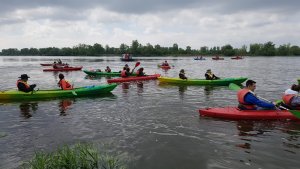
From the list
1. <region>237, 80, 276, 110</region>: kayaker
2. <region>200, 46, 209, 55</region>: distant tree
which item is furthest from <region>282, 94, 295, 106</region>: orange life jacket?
<region>200, 46, 209, 55</region>: distant tree

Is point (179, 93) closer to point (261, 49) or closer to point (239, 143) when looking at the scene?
point (239, 143)

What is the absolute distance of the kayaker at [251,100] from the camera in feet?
35.1

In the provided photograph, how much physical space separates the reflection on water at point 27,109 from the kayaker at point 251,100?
8.70 m

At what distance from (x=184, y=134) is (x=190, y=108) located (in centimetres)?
399

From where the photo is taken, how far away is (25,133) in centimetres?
979

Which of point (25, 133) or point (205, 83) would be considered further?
point (205, 83)

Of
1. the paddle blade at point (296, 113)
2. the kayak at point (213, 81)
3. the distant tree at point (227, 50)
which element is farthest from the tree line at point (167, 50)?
the paddle blade at point (296, 113)

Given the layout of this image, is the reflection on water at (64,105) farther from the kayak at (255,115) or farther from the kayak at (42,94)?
the kayak at (255,115)

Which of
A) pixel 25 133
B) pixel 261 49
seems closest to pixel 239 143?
pixel 25 133

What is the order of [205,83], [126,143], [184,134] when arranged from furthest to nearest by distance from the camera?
[205,83], [184,134], [126,143]

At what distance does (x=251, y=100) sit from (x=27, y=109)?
995cm

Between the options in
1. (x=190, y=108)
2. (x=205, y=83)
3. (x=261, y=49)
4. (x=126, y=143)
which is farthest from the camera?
(x=261, y=49)

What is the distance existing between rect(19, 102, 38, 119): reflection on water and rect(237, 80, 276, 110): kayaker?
8.70 meters

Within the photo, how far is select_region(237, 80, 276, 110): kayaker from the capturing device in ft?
35.1
